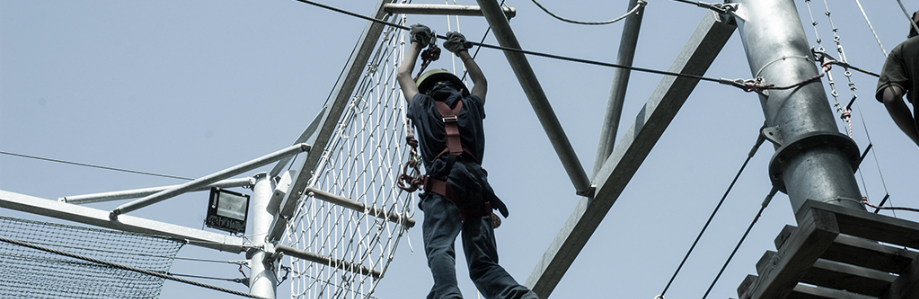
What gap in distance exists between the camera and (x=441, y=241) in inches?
174

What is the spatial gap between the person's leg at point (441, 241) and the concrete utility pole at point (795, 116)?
54.6 inches

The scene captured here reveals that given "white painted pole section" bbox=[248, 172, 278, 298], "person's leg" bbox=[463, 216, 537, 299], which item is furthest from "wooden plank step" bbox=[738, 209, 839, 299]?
"white painted pole section" bbox=[248, 172, 278, 298]

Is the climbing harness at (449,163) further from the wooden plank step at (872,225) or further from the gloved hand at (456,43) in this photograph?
the wooden plank step at (872,225)

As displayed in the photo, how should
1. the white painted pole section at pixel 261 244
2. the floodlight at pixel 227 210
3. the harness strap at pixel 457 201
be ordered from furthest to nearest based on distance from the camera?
the floodlight at pixel 227 210, the white painted pole section at pixel 261 244, the harness strap at pixel 457 201

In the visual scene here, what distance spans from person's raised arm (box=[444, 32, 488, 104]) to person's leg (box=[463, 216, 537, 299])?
0.68m

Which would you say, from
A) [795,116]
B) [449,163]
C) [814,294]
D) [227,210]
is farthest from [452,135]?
[227,210]

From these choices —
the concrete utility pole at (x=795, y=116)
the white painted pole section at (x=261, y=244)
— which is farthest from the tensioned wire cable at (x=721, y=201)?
the white painted pole section at (x=261, y=244)

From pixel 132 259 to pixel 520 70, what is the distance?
141 inches

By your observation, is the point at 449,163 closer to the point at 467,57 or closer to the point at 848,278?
the point at 467,57

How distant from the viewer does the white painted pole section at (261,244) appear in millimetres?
7613

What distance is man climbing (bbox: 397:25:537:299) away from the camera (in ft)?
14.1

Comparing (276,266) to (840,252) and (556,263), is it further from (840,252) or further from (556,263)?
(840,252)

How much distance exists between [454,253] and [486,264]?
15cm

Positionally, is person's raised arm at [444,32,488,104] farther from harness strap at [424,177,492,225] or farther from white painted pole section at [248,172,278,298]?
white painted pole section at [248,172,278,298]
